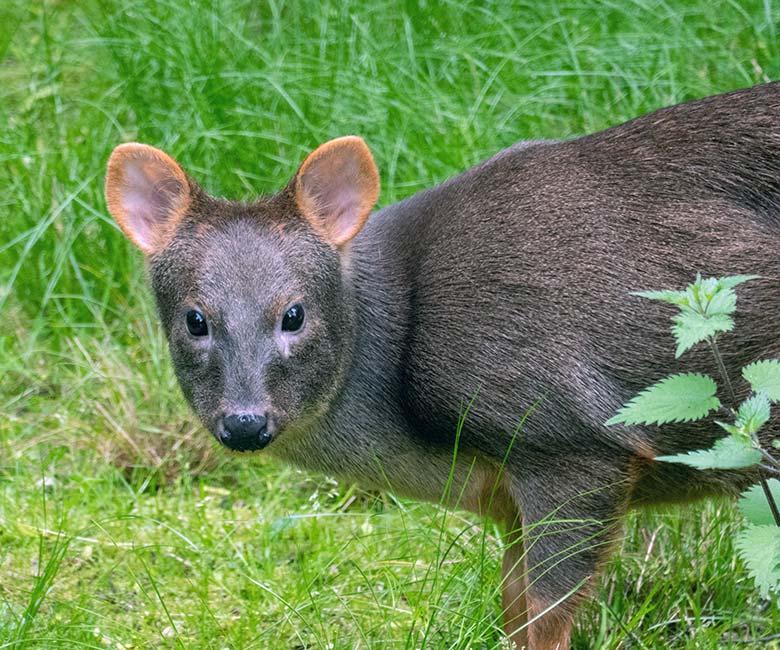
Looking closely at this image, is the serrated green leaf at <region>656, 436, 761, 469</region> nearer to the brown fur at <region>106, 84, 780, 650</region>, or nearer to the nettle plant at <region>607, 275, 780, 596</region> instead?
the nettle plant at <region>607, 275, 780, 596</region>

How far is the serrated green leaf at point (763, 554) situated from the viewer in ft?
12.2

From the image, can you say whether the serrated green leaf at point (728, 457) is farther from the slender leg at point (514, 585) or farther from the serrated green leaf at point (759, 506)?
the slender leg at point (514, 585)

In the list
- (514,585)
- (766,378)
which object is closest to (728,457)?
(766,378)

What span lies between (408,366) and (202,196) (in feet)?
3.28

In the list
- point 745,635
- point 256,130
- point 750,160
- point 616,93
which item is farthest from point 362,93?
point 745,635

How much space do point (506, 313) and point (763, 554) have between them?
1.44 meters

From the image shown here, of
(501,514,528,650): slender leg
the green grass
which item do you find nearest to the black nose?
the green grass

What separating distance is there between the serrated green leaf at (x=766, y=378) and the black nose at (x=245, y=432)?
163 centimetres

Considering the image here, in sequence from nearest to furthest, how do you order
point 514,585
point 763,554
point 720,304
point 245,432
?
point 763,554 < point 720,304 < point 245,432 < point 514,585

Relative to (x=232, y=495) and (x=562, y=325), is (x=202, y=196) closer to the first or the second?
(x=562, y=325)

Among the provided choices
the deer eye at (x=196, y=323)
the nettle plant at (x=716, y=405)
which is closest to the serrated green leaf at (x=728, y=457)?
the nettle plant at (x=716, y=405)

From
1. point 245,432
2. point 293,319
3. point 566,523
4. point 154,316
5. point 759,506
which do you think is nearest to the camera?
point 759,506

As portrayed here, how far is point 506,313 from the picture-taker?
4918 mm

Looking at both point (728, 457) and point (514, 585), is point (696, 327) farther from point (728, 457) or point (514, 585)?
point (514, 585)
